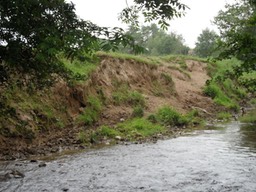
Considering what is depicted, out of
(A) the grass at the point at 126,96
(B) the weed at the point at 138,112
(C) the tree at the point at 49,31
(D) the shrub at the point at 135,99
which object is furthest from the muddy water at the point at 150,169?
Answer: (D) the shrub at the point at 135,99

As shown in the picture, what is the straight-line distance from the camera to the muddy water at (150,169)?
675 cm

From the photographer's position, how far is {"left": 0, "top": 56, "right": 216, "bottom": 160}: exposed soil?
10821mm

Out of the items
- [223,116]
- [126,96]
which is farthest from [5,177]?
[223,116]

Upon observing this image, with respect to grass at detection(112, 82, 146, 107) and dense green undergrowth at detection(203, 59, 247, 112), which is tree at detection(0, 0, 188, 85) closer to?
grass at detection(112, 82, 146, 107)

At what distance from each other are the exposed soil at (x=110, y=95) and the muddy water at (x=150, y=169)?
146 cm

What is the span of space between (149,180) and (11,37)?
4.07 m

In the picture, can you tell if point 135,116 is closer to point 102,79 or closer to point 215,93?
point 102,79

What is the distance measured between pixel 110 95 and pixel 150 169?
9065 mm

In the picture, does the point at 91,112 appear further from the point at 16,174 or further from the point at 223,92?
the point at 223,92

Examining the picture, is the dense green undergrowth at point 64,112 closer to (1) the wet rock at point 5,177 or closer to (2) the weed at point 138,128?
(2) the weed at point 138,128

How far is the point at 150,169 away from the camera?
827cm

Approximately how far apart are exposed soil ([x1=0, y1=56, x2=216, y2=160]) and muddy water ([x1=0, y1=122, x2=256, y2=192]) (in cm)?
146

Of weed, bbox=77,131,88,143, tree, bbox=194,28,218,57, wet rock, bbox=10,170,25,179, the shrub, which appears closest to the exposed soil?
weed, bbox=77,131,88,143

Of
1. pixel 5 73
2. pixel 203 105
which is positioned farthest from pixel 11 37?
pixel 203 105
